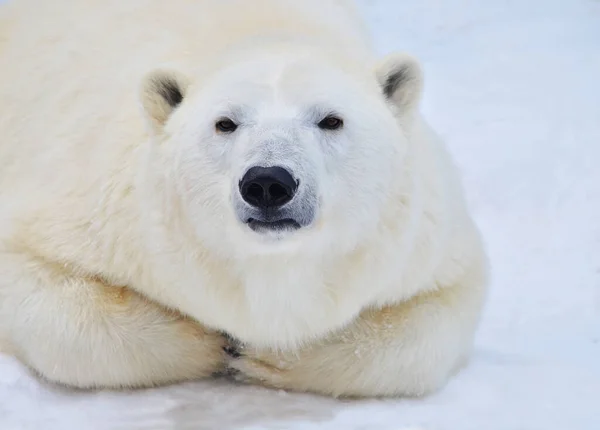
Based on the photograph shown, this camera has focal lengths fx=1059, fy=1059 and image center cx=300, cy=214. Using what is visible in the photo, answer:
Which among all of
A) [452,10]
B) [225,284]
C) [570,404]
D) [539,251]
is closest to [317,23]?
[225,284]

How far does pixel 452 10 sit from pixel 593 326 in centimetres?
586

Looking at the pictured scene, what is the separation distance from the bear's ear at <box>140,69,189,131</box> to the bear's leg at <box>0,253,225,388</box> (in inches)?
26.4

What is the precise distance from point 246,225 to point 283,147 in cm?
27

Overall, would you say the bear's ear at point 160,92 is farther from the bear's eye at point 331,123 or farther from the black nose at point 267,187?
the black nose at point 267,187

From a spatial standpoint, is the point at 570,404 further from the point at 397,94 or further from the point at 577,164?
the point at 577,164

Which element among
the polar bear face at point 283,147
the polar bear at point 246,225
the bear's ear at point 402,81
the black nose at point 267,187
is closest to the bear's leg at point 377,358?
the polar bear at point 246,225

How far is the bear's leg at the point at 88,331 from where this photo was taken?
3.92 metres

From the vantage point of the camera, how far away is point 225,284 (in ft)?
12.2

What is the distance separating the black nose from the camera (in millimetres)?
3211

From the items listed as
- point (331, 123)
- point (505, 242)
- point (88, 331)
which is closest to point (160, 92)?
point (331, 123)

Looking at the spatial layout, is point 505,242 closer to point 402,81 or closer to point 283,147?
point 402,81

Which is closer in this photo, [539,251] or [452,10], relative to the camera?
[539,251]

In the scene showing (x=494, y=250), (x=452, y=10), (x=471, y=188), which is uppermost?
(x=452, y=10)

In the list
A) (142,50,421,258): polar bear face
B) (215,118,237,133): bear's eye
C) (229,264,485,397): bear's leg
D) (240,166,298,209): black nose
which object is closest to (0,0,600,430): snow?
(229,264,485,397): bear's leg
